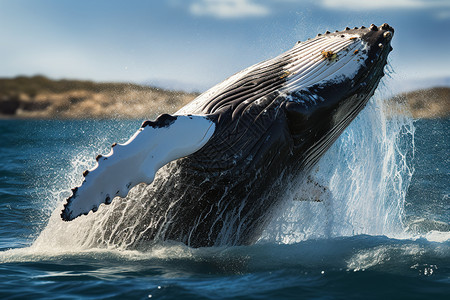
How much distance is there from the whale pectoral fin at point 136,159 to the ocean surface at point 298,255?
100 cm

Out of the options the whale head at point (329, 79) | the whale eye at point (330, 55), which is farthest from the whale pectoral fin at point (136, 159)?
the whale eye at point (330, 55)

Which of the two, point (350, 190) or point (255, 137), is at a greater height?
point (255, 137)

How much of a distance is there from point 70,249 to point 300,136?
3.41 metres

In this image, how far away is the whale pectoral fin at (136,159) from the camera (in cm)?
645

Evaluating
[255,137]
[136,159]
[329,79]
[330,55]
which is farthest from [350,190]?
[136,159]

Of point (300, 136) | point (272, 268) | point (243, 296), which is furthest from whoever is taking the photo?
point (300, 136)

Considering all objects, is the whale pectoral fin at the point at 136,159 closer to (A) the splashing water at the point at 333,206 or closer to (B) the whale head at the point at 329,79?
(A) the splashing water at the point at 333,206

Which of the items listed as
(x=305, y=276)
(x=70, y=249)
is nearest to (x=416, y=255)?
(x=305, y=276)

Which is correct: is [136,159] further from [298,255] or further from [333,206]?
[333,206]

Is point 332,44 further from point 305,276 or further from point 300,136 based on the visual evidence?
point 305,276

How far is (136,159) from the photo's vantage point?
666cm

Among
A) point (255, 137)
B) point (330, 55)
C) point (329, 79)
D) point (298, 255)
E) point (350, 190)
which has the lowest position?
point (298, 255)

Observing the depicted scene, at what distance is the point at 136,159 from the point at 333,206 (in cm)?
378

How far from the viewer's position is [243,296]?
6.28 meters
